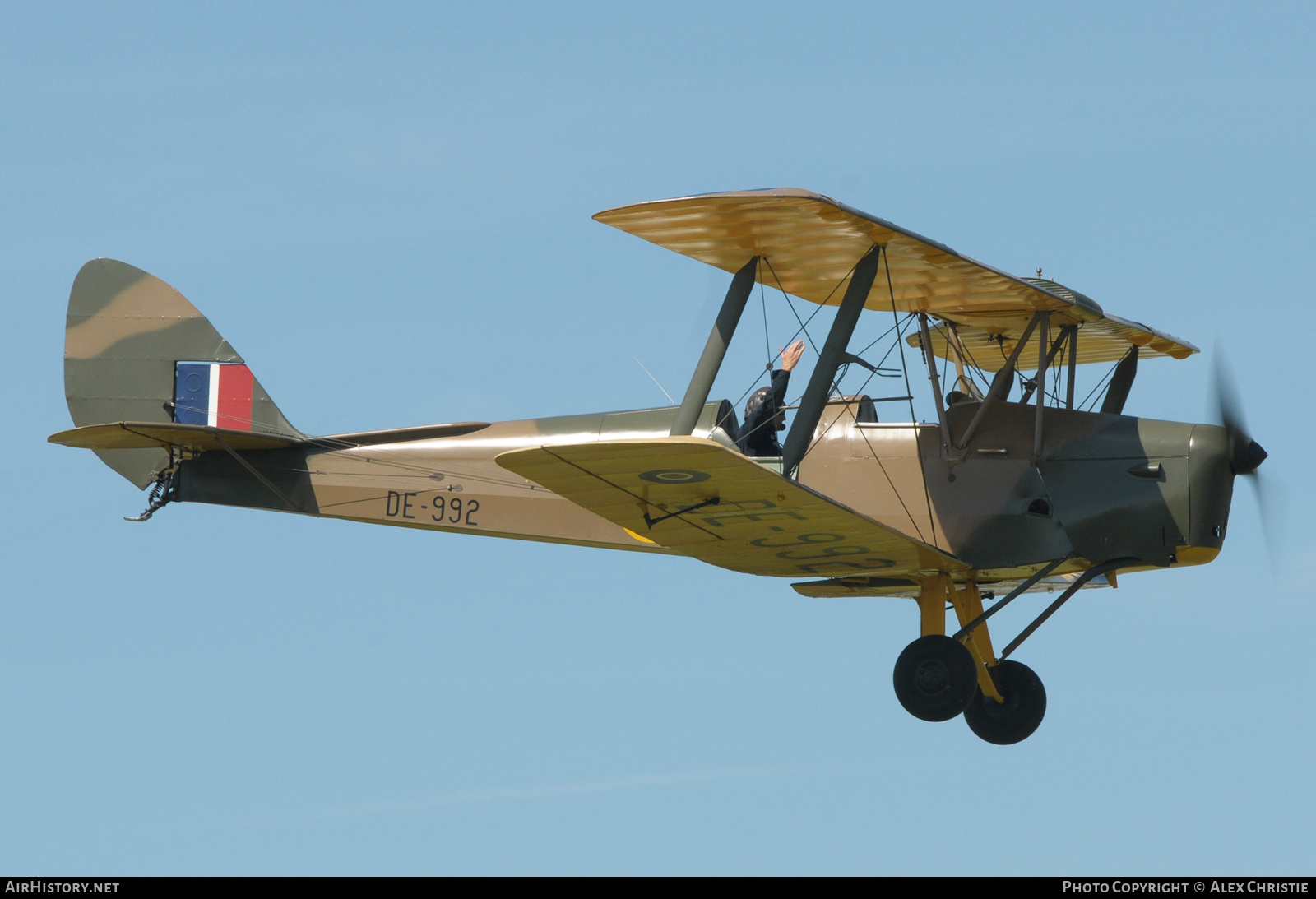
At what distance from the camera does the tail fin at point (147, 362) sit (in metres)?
13.9

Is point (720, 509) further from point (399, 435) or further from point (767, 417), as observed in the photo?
point (399, 435)

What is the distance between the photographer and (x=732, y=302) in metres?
10.9

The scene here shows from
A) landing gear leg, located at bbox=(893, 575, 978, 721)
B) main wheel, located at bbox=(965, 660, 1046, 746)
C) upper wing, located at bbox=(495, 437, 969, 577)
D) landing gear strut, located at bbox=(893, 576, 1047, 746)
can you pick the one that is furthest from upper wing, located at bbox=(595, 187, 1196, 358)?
main wheel, located at bbox=(965, 660, 1046, 746)

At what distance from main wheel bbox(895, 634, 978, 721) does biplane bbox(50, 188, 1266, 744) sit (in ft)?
0.04

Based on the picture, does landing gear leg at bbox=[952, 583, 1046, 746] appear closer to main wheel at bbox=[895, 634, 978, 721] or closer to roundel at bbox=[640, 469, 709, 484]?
main wheel at bbox=[895, 634, 978, 721]

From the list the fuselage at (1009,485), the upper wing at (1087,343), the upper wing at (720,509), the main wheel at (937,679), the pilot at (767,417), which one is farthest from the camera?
the upper wing at (1087,343)

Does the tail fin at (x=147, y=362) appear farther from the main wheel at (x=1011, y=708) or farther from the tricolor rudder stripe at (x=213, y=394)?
the main wheel at (x=1011, y=708)

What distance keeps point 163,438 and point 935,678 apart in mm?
5861

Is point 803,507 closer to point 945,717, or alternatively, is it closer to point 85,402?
point 945,717

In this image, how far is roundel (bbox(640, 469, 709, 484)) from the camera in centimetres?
975

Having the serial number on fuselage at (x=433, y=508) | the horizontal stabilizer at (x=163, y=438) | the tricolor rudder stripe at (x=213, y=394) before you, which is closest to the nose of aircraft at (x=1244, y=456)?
the serial number on fuselage at (x=433, y=508)

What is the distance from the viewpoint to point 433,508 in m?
13.3

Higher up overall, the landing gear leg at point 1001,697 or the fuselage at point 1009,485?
the fuselage at point 1009,485

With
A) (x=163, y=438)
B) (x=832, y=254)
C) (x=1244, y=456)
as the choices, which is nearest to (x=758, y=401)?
(x=832, y=254)
